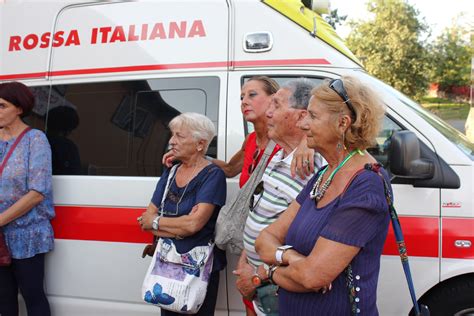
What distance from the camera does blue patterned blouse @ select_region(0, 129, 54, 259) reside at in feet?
10.6

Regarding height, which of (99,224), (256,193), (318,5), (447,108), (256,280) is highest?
(447,108)

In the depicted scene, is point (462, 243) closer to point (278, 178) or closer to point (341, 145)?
point (278, 178)

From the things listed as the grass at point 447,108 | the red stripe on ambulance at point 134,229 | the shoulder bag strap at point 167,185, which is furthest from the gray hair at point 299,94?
the grass at point 447,108

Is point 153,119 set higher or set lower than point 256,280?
higher

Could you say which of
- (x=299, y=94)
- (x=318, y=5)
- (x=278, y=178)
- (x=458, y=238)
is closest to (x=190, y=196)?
(x=278, y=178)

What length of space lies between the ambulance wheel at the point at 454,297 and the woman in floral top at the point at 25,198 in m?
2.53

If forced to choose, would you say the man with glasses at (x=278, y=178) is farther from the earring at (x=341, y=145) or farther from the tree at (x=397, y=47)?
the tree at (x=397, y=47)

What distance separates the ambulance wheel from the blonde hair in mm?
1525

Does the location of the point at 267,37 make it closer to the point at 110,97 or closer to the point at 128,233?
the point at 110,97

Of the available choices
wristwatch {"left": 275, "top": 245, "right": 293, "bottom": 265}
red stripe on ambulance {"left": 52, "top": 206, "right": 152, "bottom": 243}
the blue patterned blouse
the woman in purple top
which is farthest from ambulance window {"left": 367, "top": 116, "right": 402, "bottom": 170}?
the blue patterned blouse

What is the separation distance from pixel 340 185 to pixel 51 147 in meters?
2.50

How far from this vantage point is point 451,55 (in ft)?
90.3

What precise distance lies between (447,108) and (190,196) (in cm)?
2975

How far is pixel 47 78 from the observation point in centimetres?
355
